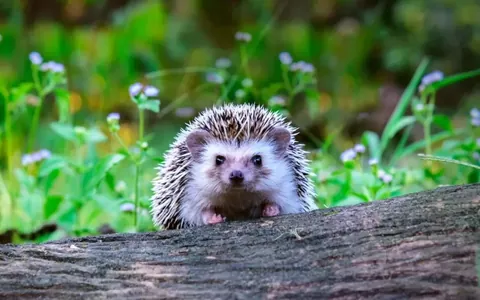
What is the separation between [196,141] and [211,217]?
404 millimetres

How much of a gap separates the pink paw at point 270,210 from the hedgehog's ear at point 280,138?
0.95 feet

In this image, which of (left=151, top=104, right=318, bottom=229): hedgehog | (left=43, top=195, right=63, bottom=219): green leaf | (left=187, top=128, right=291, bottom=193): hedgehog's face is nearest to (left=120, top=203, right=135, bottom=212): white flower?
(left=43, top=195, right=63, bottom=219): green leaf

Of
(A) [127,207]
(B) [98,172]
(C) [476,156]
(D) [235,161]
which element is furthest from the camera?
(C) [476,156]

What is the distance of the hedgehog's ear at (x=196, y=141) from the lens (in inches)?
154

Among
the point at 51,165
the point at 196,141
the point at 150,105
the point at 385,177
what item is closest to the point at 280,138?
the point at 196,141

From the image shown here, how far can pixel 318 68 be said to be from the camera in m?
10.6

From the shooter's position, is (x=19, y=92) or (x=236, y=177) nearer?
(x=236, y=177)

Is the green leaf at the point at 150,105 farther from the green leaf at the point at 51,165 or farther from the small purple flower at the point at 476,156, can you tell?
the small purple flower at the point at 476,156

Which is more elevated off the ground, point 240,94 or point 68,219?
point 240,94

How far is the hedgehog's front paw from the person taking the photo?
12.4 ft

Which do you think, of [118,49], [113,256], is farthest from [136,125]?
[113,256]

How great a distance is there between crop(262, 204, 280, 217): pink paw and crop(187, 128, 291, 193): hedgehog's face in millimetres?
101

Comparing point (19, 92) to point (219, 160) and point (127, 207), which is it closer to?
point (127, 207)

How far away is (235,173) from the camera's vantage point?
12.2 feet
